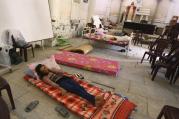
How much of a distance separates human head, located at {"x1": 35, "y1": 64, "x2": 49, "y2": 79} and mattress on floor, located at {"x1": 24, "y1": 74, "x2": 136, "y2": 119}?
15cm

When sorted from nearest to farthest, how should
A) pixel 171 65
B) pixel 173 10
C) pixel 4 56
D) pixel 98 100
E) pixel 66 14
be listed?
1. pixel 98 100
2. pixel 4 56
3. pixel 171 65
4. pixel 66 14
5. pixel 173 10

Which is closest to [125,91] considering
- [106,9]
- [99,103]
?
[99,103]

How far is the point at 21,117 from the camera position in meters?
1.77

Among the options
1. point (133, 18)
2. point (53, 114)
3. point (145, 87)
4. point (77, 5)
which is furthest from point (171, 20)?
point (53, 114)

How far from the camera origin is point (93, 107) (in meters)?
1.99

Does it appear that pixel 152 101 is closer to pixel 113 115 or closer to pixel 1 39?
pixel 113 115

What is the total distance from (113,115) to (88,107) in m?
0.34

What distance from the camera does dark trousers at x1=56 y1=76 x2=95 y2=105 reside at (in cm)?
203

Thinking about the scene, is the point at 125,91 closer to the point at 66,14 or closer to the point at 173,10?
the point at 66,14

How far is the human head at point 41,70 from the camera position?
8.09 ft

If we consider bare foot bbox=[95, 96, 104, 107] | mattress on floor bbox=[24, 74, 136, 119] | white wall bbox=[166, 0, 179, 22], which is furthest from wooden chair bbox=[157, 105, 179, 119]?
white wall bbox=[166, 0, 179, 22]

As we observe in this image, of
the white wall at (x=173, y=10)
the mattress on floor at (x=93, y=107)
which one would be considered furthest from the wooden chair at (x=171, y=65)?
the white wall at (x=173, y=10)

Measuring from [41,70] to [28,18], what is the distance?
1919 mm

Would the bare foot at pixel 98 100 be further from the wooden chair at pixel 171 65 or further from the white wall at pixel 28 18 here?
the white wall at pixel 28 18
